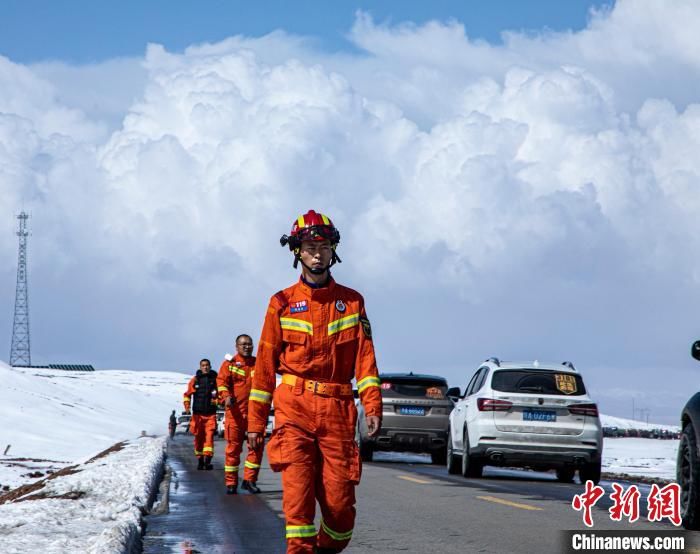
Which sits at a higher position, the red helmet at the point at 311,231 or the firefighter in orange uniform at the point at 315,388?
the red helmet at the point at 311,231

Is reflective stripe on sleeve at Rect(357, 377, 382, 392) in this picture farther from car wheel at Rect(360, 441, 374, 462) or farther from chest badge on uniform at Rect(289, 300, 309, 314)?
car wheel at Rect(360, 441, 374, 462)

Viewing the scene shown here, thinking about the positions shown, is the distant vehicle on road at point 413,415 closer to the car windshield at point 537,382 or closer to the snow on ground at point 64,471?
the snow on ground at point 64,471

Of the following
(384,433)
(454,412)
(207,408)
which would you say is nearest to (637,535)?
(454,412)

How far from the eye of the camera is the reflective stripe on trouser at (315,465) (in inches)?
294

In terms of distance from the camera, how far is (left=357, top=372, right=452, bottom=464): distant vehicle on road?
24766 millimetres

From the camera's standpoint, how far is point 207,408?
72.0 feet

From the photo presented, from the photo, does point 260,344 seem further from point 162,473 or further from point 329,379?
point 162,473

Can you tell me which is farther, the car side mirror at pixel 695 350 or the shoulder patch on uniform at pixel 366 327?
the car side mirror at pixel 695 350

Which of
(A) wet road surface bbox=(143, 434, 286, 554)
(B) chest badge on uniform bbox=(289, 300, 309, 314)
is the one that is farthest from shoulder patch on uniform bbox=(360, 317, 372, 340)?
(A) wet road surface bbox=(143, 434, 286, 554)

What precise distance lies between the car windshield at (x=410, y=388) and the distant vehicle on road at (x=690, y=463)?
1366 cm
